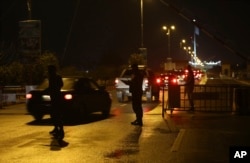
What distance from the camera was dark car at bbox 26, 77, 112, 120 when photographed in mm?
17828

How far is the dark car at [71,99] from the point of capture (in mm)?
17828

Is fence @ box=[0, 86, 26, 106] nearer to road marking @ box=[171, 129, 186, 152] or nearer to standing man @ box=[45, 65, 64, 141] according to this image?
standing man @ box=[45, 65, 64, 141]

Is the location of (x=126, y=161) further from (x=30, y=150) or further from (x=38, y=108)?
(x=38, y=108)

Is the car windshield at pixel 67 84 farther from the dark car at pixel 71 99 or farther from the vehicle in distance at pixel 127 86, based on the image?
the vehicle in distance at pixel 127 86

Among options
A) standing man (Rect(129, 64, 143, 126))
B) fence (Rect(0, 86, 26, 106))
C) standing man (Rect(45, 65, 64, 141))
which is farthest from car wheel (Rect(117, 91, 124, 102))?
standing man (Rect(45, 65, 64, 141))

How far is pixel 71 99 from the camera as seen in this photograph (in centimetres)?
1780

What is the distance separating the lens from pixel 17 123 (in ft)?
59.0

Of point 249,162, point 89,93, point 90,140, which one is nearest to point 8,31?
point 89,93

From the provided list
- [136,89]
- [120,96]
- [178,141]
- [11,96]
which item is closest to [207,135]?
[178,141]

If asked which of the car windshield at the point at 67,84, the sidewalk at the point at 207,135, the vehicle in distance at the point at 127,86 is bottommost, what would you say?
the sidewalk at the point at 207,135

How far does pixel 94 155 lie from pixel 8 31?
2743 inches

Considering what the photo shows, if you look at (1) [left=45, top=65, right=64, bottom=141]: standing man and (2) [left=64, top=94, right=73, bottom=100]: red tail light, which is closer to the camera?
(1) [left=45, top=65, right=64, bottom=141]: standing man

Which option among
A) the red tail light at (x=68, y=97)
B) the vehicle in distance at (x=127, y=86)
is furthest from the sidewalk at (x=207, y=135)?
the vehicle in distance at (x=127, y=86)

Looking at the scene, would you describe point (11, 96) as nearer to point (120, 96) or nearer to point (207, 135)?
point (120, 96)
